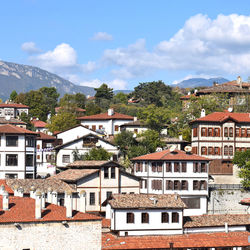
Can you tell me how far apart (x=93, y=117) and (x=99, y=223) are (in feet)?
214

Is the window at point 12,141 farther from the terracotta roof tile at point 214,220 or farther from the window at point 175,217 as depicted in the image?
the window at point 175,217

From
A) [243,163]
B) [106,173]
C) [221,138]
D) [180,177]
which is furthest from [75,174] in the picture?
[221,138]

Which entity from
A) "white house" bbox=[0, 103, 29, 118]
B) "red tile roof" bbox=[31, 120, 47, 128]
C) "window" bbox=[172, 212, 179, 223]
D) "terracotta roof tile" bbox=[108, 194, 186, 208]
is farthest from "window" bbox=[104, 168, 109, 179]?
"white house" bbox=[0, 103, 29, 118]

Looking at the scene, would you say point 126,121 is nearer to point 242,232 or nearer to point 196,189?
point 196,189

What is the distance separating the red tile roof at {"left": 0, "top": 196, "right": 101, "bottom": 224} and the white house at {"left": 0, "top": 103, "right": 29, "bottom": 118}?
91.4 meters

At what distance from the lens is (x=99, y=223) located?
44.6 metres

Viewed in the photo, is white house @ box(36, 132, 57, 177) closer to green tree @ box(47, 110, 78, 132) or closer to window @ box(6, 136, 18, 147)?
green tree @ box(47, 110, 78, 132)

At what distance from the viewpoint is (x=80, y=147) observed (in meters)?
85.8

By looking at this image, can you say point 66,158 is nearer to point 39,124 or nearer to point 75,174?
point 75,174

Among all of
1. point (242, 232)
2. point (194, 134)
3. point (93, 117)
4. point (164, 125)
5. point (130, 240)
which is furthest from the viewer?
point (93, 117)

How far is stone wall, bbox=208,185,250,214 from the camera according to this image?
71.1 m

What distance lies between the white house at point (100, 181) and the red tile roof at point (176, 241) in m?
11.5

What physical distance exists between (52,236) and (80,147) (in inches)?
1692

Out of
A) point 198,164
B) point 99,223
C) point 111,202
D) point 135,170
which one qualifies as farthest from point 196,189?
point 99,223
